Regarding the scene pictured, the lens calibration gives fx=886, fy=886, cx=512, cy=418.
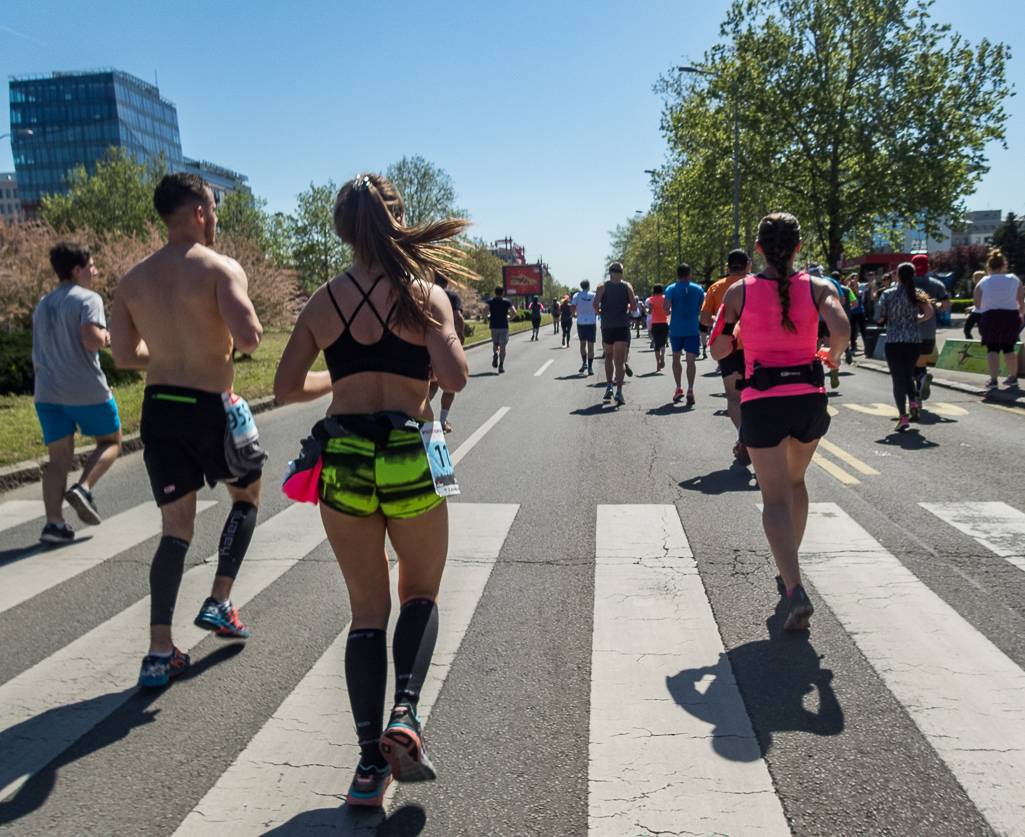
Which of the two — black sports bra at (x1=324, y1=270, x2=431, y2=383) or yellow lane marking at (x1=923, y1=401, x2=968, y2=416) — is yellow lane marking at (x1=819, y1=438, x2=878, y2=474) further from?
black sports bra at (x1=324, y1=270, x2=431, y2=383)

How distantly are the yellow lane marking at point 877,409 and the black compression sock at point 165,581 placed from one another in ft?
31.3

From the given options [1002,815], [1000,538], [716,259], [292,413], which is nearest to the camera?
[1002,815]

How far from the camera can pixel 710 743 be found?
2977mm

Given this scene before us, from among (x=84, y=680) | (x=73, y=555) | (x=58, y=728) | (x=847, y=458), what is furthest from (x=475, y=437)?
(x=58, y=728)

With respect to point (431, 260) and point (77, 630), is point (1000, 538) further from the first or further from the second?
point (77, 630)

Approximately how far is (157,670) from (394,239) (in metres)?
2.06

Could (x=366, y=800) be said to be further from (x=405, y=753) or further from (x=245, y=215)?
(x=245, y=215)

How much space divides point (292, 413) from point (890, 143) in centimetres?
3608

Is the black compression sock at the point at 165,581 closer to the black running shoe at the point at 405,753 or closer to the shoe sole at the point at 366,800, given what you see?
the shoe sole at the point at 366,800

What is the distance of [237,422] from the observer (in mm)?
3691

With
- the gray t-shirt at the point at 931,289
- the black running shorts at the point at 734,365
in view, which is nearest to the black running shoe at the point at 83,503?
the black running shorts at the point at 734,365

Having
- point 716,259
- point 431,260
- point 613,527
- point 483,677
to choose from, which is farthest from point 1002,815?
point 716,259

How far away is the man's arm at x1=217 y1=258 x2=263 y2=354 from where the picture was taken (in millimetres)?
3453

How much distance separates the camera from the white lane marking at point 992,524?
513 centimetres
